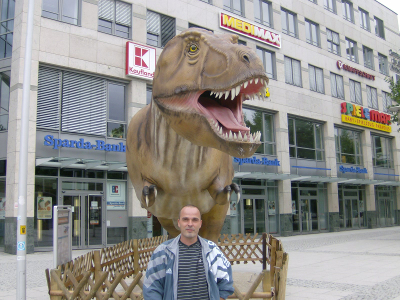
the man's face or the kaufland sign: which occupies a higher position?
the kaufland sign

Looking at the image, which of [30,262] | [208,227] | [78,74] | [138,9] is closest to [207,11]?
[138,9]

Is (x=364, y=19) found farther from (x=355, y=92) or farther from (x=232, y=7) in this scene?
(x=232, y=7)

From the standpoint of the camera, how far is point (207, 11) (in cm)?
1927

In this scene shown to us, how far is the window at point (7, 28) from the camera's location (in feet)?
48.7

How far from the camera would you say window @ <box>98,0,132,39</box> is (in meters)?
16.1

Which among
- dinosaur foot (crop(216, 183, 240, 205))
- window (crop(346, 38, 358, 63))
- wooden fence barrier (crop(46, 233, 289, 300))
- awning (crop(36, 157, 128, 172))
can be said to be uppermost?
window (crop(346, 38, 358, 63))

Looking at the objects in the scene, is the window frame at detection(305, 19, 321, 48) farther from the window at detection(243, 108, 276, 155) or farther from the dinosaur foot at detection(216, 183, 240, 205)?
the dinosaur foot at detection(216, 183, 240, 205)

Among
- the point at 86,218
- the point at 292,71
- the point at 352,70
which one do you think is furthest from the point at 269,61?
the point at 86,218

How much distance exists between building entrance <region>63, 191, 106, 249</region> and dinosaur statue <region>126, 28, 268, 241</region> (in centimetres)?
1169

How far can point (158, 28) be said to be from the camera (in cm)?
1775

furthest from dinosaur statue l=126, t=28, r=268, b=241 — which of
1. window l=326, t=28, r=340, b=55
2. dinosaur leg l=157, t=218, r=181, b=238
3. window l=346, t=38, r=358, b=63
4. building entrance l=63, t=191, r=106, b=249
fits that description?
window l=346, t=38, r=358, b=63

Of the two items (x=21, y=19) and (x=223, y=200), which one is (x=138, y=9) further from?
(x=223, y=200)

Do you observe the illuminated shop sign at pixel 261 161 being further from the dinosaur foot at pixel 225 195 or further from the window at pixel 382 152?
the dinosaur foot at pixel 225 195

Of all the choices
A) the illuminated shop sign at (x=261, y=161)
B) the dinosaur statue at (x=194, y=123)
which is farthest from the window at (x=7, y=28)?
the dinosaur statue at (x=194, y=123)
